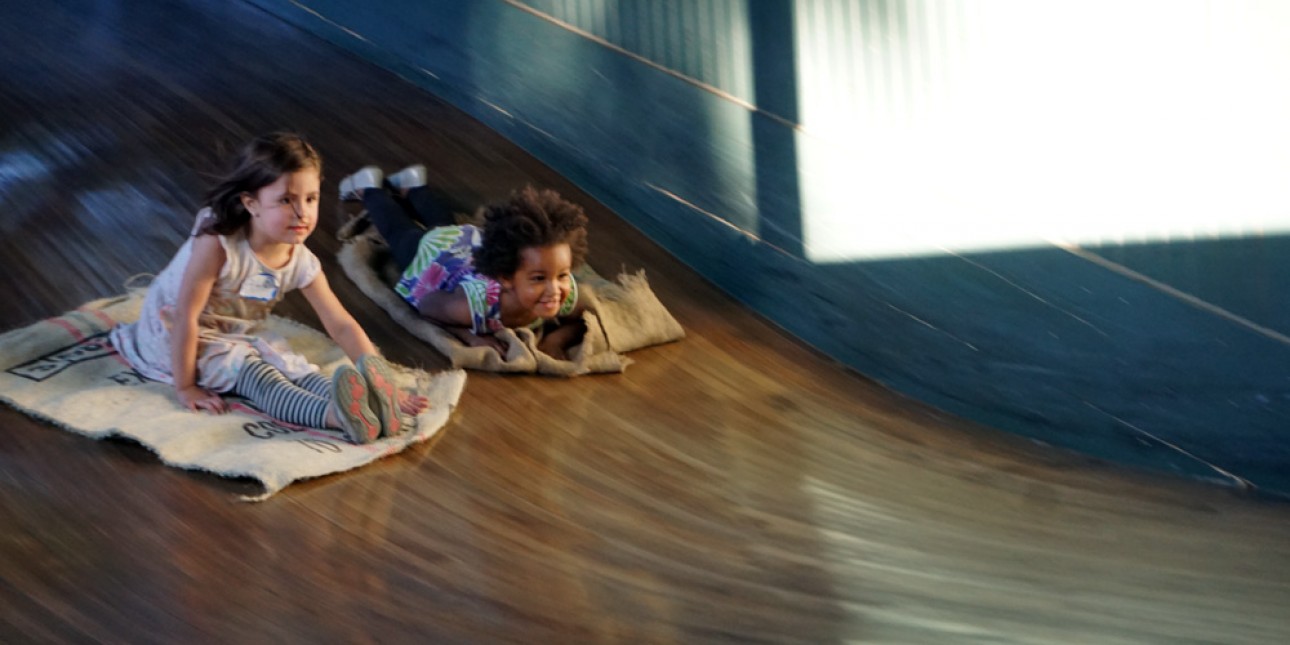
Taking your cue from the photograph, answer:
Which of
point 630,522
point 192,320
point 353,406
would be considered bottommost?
point 630,522

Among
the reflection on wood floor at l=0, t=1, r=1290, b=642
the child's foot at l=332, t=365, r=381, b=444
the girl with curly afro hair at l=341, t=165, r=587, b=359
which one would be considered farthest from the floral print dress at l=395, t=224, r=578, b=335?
the child's foot at l=332, t=365, r=381, b=444

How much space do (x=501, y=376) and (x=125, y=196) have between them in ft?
4.20

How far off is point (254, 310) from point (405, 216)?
0.76 meters

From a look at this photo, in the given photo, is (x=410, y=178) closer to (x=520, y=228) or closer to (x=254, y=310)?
(x=520, y=228)

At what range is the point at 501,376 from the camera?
8.93 ft

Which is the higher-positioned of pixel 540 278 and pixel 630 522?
pixel 540 278

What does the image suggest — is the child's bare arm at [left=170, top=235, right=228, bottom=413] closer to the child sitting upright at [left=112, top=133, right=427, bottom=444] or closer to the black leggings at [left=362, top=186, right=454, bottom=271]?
the child sitting upright at [left=112, top=133, right=427, bottom=444]

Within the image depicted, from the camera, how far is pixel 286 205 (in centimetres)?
233

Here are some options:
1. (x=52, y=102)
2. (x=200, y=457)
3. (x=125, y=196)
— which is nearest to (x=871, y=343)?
(x=200, y=457)

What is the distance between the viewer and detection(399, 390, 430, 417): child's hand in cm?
242

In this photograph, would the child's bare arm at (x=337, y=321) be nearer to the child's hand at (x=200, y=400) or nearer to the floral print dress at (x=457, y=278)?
the child's hand at (x=200, y=400)

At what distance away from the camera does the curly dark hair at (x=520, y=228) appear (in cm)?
274

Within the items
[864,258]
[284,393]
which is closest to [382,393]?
[284,393]

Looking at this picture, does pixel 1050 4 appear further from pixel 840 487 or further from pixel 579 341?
pixel 579 341
